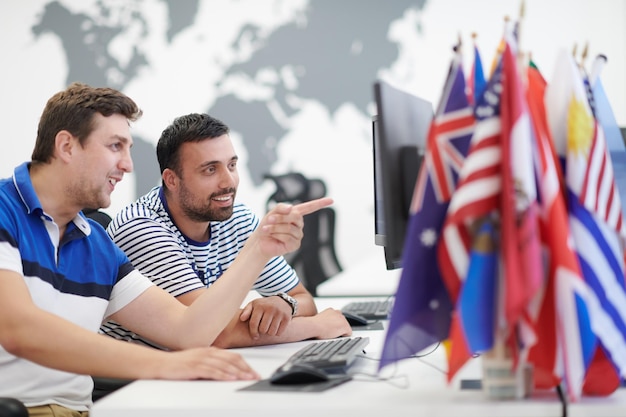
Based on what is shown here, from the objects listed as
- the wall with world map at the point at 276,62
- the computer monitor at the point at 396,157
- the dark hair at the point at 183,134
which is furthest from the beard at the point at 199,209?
the wall with world map at the point at 276,62

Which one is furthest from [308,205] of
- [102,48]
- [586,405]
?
[102,48]

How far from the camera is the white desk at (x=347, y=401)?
3.39 feet

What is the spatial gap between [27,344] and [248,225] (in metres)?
1.08

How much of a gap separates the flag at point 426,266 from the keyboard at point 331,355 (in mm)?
248

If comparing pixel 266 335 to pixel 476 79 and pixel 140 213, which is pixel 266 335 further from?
pixel 476 79

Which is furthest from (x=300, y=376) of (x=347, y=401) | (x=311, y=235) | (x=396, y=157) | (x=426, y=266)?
(x=311, y=235)

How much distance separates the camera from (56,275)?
64.4 inches

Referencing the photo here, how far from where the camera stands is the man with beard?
1.86m

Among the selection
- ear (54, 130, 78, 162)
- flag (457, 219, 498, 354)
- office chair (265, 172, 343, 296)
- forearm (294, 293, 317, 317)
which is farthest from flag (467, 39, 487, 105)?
office chair (265, 172, 343, 296)

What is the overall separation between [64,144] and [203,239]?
63 cm

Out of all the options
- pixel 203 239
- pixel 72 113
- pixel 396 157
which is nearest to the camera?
pixel 396 157

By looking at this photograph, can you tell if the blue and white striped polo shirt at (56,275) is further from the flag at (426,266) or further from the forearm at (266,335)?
the flag at (426,266)

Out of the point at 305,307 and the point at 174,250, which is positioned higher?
the point at 174,250

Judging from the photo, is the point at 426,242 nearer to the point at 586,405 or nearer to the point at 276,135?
the point at 586,405
